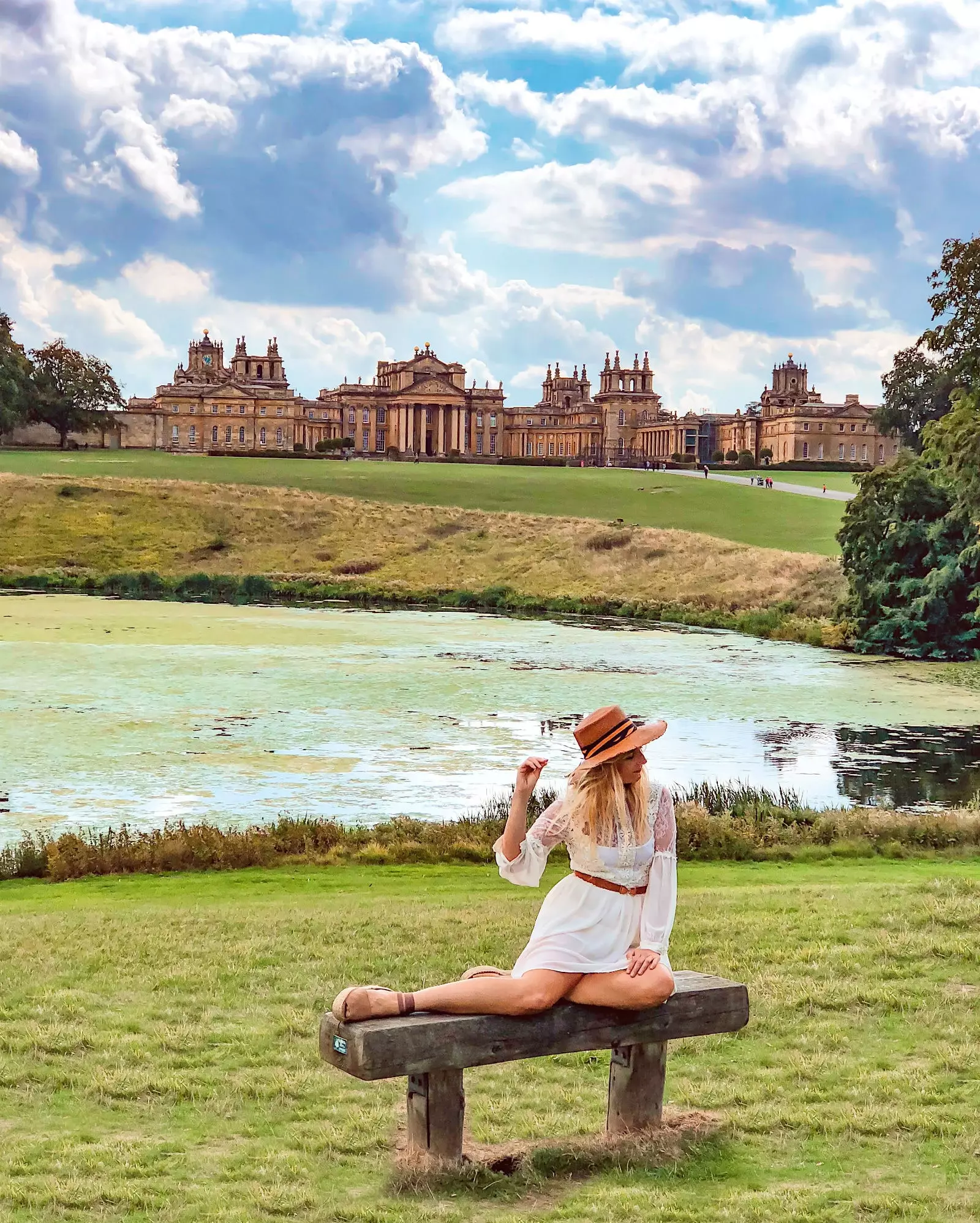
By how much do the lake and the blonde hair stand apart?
36.0ft

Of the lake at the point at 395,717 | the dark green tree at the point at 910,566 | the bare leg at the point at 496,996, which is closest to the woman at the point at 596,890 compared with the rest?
the bare leg at the point at 496,996

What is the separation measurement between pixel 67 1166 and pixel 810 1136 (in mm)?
2948

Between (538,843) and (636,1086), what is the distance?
105 cm

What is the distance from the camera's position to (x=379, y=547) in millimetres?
65188

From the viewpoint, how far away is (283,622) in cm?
4200

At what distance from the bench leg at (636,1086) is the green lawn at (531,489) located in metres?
54.5

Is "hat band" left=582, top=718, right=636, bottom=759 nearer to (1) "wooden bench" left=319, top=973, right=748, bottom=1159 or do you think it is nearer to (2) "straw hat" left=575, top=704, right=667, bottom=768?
(2) "straw hat" left=575, top=704, right=667, bottom=768

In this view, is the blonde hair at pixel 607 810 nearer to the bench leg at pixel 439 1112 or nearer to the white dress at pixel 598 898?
the white dress at pixel 598 898

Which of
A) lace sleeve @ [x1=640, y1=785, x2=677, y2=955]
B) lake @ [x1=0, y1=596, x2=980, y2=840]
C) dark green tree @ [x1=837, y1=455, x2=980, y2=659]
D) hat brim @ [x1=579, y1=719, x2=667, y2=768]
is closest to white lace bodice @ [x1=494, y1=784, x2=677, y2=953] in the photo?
lace sleeve @ [x1=640, y1=785, x2=677, y2=955]

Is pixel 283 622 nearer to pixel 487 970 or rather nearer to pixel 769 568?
pixel 769 568

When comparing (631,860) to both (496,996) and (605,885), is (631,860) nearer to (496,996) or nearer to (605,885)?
(605,885)

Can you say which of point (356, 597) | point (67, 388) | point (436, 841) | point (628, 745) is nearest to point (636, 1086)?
point (628, 745)

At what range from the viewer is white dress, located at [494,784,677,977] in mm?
5652

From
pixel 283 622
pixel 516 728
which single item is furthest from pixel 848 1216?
pixel 283 622
